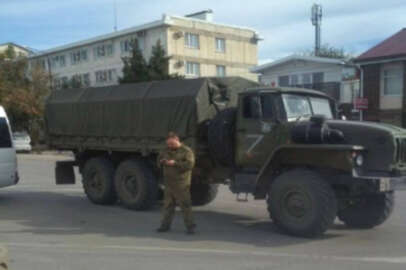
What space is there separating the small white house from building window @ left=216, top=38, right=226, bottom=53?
1962 cm

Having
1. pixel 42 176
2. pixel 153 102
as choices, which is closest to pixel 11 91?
pixel 42 176

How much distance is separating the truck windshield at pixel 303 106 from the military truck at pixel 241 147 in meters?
0.02

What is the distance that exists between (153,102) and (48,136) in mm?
4020

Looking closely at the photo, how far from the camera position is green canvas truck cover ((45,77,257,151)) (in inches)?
436

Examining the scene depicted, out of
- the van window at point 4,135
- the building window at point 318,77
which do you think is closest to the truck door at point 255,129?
the van window at point 4,135

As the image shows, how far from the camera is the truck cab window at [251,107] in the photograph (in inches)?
389

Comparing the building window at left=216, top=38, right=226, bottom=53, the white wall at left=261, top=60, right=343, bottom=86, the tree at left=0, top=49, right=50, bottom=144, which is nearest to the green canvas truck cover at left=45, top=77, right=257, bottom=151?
the white wall at left=261, top=60, right=343, bottom=86

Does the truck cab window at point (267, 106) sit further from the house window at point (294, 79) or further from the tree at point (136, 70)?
the tree at point (136, 70)

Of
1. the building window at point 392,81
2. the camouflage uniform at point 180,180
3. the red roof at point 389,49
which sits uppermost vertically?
the red roof at point 389,49

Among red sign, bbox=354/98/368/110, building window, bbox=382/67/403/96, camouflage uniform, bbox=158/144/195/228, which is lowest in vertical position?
camouflage uniform, bbox=158/144/195/228

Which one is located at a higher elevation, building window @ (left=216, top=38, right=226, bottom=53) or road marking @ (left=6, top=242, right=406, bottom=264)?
building window @ (left=216, top=38, right=226, bottom=53)

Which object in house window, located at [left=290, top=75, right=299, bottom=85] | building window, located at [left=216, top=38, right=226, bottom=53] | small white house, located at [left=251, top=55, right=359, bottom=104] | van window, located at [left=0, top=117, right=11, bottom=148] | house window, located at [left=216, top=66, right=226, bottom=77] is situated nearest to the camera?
van window, located at [left=0, top=117, right=11, bottom=148]

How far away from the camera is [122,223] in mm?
10523

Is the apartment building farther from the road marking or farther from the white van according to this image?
the road marking
